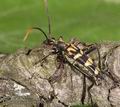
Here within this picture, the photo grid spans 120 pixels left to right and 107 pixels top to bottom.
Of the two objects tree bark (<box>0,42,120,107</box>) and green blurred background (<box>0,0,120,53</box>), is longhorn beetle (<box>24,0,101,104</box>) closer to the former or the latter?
tree bark (<box>0,42,120,107</box>)

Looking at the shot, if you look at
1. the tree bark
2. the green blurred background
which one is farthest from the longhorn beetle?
the green blurred background

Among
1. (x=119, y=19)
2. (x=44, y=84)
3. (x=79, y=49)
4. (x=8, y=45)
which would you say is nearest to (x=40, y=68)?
(x=44, y=84)

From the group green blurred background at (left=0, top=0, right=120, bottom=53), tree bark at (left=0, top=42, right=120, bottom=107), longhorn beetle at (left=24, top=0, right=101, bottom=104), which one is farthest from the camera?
green blurred background at (left=0, top=0, right=120, bottom=53)

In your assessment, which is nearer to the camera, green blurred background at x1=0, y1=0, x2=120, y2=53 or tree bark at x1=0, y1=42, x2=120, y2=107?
tree bark at x1=0, y1=42, x2=120, y2=107

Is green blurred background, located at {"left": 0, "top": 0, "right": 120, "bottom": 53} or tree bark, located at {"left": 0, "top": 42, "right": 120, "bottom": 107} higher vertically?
green blurred background, located at {"left": 0, "top": 0, "right": 120, "bottom": 53}

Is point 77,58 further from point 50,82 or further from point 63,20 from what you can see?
point 63,20

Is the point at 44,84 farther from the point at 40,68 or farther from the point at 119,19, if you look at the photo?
the point at 119,19

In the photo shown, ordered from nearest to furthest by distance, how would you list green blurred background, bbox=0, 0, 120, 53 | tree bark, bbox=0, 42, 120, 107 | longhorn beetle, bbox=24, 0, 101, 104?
tree bark, bbox=0, 42, 120, 107, longhorn beetle, bbox=24, 0, 101, 104, green blurred background, bbox=0, 0, 120, 53
